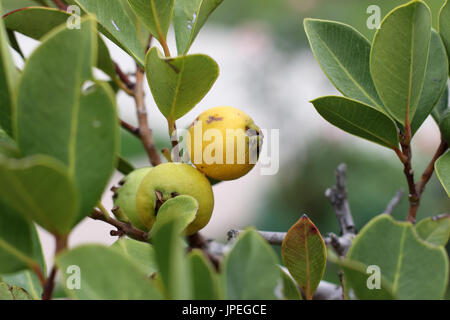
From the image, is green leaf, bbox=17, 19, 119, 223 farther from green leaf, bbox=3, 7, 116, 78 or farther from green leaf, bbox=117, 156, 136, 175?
green leaf, bbox=117, 156, 136, 175

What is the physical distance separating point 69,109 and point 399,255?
289mm

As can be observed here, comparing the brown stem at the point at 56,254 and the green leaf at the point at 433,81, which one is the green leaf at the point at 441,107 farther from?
the brown stem at the point at 56,254

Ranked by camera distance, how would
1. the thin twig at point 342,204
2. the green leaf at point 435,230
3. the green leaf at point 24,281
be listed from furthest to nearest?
the thin twig at point 342,204
the green leaf at point 24,281
the green leaf at point 435,230

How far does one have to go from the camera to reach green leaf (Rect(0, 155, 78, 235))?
313 millimetres

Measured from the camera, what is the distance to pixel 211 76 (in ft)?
1.70

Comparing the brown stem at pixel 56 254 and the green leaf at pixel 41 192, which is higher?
the green leaf at pixel 41 192

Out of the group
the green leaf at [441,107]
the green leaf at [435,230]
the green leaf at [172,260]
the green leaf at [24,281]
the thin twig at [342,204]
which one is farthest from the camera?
the thin twig at [342,204]

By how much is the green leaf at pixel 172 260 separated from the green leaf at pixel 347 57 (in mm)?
380

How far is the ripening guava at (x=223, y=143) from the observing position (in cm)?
59

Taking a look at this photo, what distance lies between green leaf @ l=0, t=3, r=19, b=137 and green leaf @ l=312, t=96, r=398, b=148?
320 mm

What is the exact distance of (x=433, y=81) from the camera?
2.00 feet

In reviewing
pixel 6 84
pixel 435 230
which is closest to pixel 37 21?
pixel 6 84

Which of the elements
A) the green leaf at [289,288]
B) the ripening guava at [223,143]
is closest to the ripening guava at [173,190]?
the ripening guava at [223,143]
